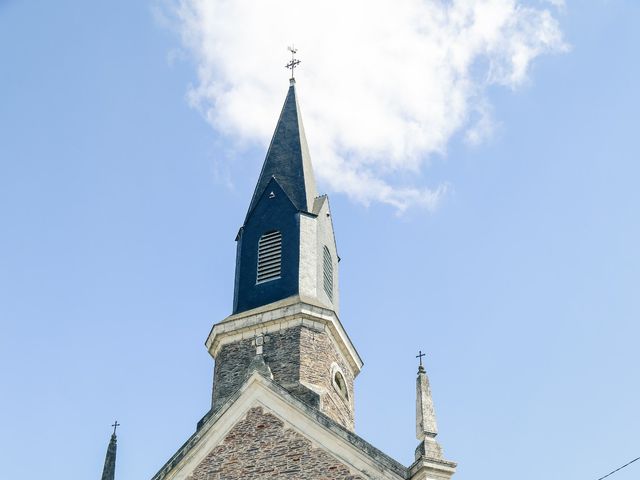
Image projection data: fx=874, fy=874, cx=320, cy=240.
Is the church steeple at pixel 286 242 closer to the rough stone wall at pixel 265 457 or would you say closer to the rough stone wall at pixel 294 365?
the rough stone wall at pixel 294 365

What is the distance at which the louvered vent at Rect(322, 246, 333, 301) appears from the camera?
2331 cm

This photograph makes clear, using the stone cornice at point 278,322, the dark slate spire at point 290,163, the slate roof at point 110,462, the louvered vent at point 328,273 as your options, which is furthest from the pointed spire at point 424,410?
the dark slate spire at point 290,163

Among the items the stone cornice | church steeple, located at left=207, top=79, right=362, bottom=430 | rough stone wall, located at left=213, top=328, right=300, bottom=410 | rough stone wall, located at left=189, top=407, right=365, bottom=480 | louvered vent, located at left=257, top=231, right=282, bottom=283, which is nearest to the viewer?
rough stone wall, located at left=189, top=407, right=365, bottom=480

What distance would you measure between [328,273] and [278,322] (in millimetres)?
3035

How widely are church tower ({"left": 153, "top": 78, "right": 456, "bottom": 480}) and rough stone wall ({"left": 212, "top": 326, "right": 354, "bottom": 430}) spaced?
27 mm

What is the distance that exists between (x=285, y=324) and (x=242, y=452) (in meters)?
4.08

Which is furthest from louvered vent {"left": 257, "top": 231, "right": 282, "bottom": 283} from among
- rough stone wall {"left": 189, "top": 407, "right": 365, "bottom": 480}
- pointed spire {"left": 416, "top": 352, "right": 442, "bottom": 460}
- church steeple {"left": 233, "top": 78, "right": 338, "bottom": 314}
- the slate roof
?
pointed spire {"left": 416, "top": 352, "right": 442, "bottom": 460}

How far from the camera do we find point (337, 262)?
24953 mm

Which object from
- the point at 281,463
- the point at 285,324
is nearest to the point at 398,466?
the point at 281,463

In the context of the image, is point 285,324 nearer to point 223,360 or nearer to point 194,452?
point 223,360

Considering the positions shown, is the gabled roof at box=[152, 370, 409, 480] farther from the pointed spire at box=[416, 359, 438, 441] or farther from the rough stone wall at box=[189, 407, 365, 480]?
the pointed spire at box=[416, 359, 438, 441]

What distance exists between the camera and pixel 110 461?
766 inches

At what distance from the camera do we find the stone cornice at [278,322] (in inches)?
831

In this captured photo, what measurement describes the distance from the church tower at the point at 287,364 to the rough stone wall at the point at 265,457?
0.07 feet
